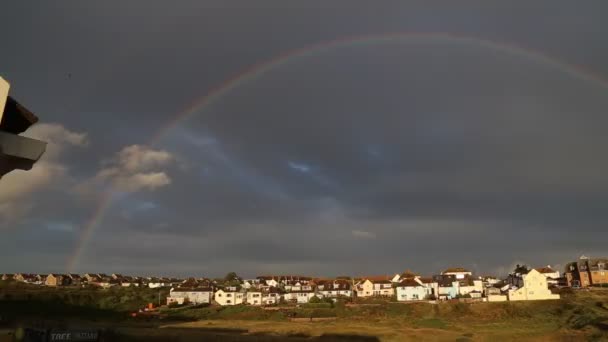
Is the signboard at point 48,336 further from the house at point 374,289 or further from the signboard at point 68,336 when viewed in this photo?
the house at point 374,289

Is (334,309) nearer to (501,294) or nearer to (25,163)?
(501,294)

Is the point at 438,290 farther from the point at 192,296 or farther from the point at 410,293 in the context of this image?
the point at 192,296

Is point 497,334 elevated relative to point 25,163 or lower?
lower

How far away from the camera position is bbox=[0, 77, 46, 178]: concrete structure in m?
4.52

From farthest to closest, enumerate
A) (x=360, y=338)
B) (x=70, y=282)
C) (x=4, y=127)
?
(x=70, y=282), (x=360, y=338), (x=4, y=127)

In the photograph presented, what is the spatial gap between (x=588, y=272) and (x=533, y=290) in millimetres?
36880

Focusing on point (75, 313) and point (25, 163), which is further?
point (75, 313)

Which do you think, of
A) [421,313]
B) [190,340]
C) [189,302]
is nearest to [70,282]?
[189,302]

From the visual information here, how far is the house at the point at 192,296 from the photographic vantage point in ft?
372

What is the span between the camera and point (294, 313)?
274 feet

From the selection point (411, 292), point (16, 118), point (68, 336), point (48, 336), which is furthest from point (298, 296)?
point (16, 118)

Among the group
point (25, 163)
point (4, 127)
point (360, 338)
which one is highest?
point (4, 127)

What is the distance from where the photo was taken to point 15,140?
460cm

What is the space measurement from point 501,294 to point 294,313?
4270cm
